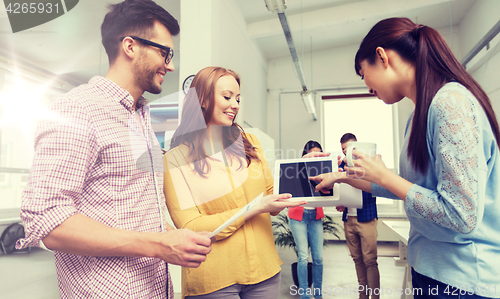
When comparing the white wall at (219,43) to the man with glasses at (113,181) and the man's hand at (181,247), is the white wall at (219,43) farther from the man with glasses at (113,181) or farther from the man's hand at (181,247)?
the man's hand at (181,247)

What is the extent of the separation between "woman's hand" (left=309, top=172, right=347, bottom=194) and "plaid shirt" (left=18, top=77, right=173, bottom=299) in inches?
25.4

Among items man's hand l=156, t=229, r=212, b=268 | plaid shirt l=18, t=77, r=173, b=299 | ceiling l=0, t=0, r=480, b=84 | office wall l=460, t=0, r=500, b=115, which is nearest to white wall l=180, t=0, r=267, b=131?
ceiling l=0, t=0, r=480, b=84

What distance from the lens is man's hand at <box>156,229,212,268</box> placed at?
64cm

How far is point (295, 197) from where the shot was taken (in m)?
1.15

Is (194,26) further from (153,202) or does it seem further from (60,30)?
(153,202)

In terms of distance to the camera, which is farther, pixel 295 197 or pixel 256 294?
pixel 295 197

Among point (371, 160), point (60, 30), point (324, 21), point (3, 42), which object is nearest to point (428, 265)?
point (371, 160)

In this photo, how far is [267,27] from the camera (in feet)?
17.9

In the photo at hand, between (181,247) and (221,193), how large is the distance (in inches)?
17.8

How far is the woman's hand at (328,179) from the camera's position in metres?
1.16

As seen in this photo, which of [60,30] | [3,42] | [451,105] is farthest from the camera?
[3,42]

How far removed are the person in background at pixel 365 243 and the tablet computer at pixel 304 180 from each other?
1608 mm

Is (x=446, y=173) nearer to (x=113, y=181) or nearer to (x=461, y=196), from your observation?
(x=461, y=196)

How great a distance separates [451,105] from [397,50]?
0.85 ft
